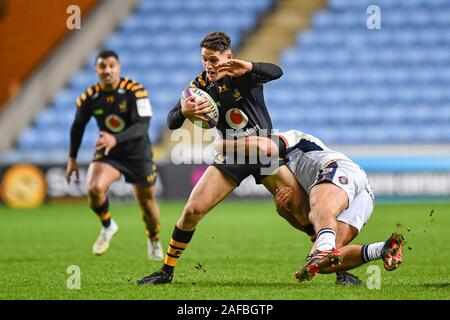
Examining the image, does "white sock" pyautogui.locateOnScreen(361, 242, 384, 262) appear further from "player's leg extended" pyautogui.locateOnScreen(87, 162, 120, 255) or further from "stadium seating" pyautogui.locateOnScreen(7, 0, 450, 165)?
"stadium seating" pyautogui.locateOnScreen(7, 0, 450, 165)

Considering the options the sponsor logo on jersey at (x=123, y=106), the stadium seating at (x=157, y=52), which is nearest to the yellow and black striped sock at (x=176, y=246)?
the sponsor logo on jersey at (x=123, y=106)

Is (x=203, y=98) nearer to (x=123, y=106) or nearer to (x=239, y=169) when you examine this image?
(x=239, y=169)

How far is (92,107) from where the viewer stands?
9.66 m

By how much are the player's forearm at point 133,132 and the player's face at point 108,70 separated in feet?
1.63

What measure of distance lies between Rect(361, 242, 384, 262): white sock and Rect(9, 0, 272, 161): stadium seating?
522 inches

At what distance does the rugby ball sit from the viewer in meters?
6.91

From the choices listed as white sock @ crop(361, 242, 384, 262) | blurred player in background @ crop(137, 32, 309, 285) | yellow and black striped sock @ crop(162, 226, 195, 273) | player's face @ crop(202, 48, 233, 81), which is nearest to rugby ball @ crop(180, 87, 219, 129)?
blurred player in background @ crop(137, 32, 309, 285)

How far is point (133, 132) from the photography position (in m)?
9.52

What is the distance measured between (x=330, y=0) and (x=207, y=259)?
13516mm

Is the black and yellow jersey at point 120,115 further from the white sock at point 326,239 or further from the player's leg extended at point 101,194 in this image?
the white sock at point 326,239

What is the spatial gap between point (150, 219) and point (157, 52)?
12.5 metres

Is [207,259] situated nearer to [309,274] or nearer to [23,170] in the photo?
[309,274]
